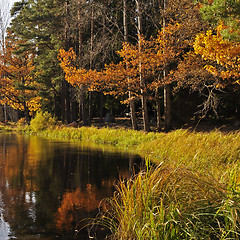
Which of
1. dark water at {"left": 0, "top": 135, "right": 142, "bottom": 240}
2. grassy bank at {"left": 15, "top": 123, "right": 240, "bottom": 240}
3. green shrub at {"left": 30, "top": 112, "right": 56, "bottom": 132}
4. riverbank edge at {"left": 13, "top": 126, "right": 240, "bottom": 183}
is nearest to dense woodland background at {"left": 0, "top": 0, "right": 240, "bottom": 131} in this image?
riverbank edge at {"left": 13, "top": 126, "right": 240, "bottom": 183}

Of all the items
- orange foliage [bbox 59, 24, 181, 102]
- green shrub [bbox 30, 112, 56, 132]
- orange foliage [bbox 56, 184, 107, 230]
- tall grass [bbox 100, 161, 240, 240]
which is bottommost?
orange foliage [bbox 56, 184, 107, 230]

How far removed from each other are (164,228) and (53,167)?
8137 millimetres

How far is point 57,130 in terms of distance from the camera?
24109 mm

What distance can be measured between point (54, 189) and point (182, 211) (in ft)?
15.9

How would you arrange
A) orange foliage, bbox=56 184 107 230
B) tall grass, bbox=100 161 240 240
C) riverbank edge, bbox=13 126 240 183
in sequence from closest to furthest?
tall grass, bbox=100 161 240 240 → orange foliage, bbox=56 184 107 230 → riverbank edge, bbox=13 126 240 183

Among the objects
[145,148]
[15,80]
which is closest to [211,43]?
[145,148]

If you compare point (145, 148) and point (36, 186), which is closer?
point (36, 186)

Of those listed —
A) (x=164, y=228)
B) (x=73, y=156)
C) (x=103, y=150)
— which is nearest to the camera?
(x=164, y=228)

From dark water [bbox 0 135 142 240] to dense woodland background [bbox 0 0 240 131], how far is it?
4.59m

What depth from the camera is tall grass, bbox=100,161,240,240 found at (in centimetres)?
379

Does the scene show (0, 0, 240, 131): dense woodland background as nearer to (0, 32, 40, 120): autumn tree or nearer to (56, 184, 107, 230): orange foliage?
(0, 32, 40, 120): autumn tree

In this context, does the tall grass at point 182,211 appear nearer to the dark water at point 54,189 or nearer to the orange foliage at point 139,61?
the dark water at point 54,189

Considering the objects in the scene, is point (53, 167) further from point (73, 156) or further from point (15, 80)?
point (15, 80)

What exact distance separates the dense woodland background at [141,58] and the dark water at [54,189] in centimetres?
459
